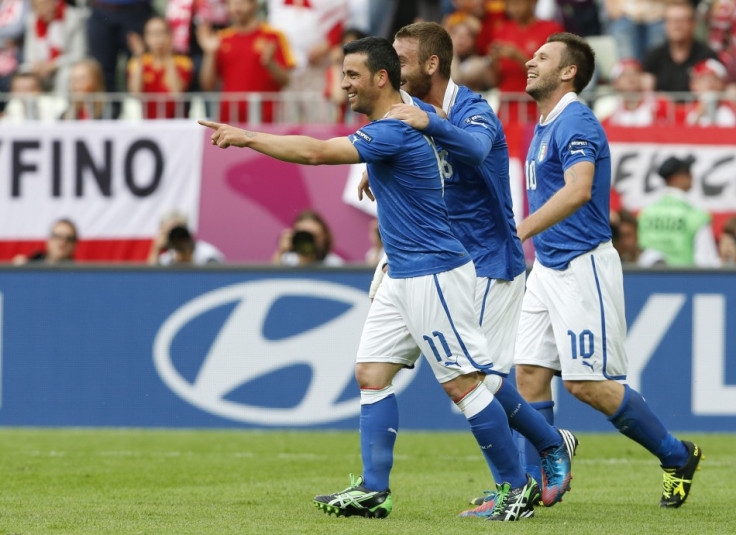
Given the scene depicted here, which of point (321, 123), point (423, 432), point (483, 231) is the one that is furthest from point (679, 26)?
point (483, 231)

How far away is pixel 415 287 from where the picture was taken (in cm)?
651

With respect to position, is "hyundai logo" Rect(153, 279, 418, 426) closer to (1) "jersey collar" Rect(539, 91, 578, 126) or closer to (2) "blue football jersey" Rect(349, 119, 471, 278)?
(1) "jersey collar" Rect(539, 91, 578, 126)

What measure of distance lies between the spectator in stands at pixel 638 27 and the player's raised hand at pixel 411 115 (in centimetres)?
915

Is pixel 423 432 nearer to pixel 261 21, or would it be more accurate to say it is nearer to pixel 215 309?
pixel 215 309

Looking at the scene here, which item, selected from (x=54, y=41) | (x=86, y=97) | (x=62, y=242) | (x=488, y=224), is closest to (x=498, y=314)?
(x=488, y=224)

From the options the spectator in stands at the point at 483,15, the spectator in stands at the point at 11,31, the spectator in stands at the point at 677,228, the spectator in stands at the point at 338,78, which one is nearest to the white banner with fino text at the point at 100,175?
the spectator in stands at the point at 338,78

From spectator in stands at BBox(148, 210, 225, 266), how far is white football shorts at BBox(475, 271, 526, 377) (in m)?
5.52

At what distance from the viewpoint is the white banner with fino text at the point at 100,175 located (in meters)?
13.6

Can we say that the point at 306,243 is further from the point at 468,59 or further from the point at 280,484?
the point at 280,484

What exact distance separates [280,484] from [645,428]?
7.29ft

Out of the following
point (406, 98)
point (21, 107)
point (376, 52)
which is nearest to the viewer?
point (376, 52)

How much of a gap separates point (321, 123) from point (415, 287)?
7.68m

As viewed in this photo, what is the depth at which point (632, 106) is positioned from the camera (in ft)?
45.0

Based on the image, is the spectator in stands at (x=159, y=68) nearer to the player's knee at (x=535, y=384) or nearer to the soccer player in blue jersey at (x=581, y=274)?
the soccer player in blue jersey at (x=581, y=274)
